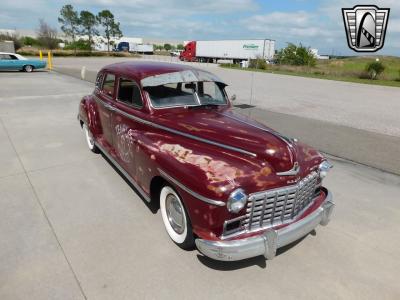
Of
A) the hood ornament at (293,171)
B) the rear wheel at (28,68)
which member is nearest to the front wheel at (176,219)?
the hood ornament at (293,171)

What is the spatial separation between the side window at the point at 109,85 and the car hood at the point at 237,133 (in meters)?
1.46

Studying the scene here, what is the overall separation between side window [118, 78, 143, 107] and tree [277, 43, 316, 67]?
43.9m

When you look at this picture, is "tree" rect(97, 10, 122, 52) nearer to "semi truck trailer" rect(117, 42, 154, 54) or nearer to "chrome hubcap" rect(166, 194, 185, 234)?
"semi truck trailer" rect(117, 42, 154, 54)

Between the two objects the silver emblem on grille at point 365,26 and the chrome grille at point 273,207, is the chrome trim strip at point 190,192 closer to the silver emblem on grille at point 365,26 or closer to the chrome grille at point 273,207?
the chrome grille at point 273,207

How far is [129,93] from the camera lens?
4.37m

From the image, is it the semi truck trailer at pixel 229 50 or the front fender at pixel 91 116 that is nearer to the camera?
the front fender at pixel 91 116

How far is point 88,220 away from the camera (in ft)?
12.5

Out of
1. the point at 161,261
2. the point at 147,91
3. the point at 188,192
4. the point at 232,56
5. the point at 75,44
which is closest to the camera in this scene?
the point at 188,192

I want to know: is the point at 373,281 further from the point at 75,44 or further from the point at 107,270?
the point at 75,44

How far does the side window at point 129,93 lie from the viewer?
4.12 metres

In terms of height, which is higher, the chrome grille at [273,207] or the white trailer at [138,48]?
the white trailer at [138,48]

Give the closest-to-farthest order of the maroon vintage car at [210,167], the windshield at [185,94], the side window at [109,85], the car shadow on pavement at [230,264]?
the maroon vintage car at [210,167]
the car shadow on pavement at [230,264]
the windshield at [185,94]
the side window at [109,85]

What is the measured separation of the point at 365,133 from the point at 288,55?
133ft

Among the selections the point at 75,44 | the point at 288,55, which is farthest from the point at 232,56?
the point at 75,44
